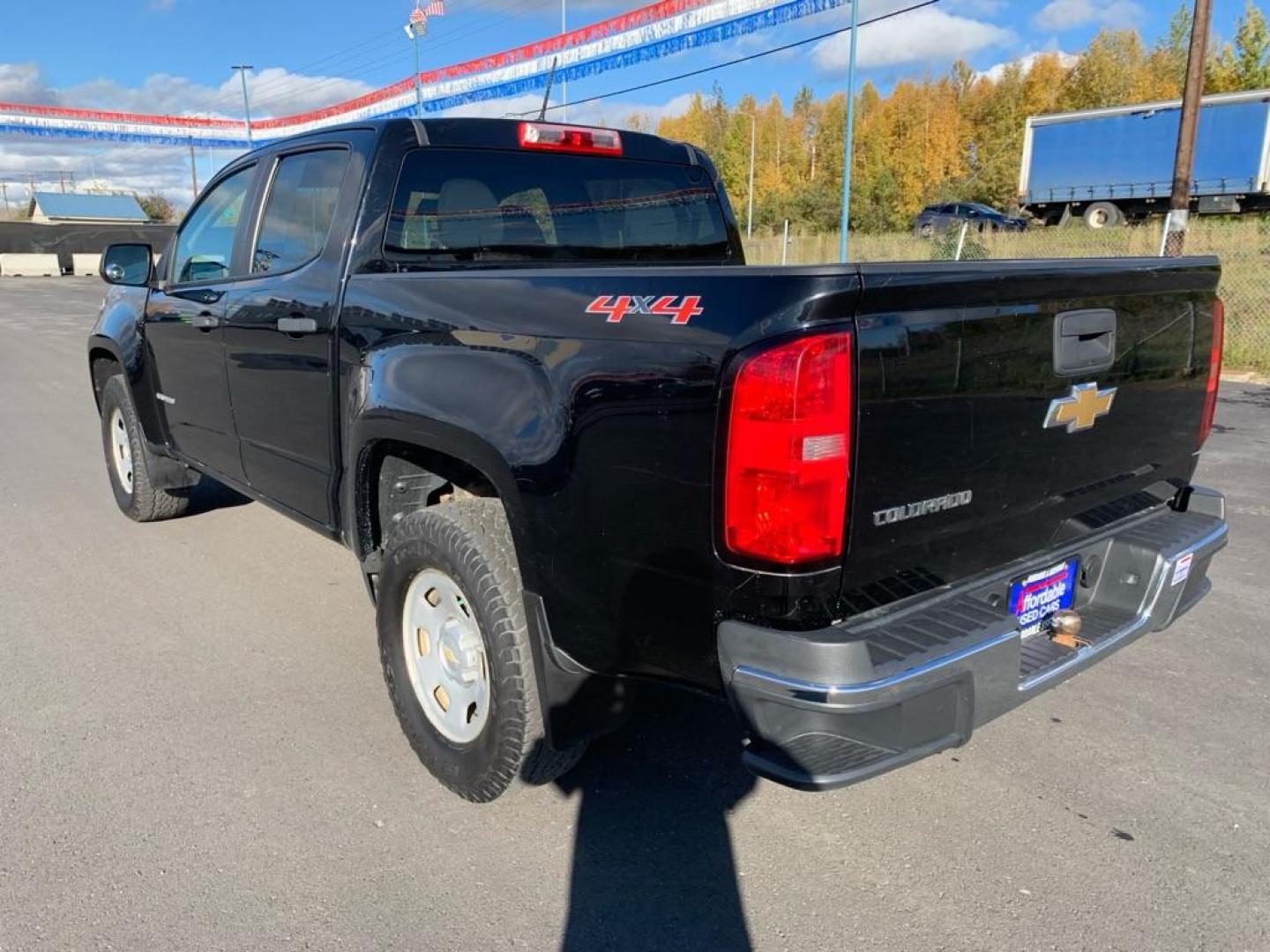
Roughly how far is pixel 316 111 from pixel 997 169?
3666 centimetres

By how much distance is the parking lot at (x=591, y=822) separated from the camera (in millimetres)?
2354

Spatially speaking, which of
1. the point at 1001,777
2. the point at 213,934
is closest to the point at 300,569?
the point at 213,934

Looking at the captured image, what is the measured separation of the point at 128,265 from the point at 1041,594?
4.62m

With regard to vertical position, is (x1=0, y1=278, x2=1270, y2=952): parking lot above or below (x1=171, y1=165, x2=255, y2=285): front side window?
below

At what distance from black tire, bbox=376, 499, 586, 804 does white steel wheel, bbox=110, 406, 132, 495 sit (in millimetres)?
3423

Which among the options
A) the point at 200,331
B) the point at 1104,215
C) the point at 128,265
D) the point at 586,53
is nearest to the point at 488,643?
the point at 200,331

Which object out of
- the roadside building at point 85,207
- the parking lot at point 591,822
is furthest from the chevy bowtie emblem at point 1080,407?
the roadside building at point 85,207

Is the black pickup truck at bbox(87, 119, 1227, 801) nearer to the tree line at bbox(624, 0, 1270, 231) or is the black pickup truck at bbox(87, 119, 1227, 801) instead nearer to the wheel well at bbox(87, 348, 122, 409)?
the wheel well at bbox(87, 348, 122, 409)

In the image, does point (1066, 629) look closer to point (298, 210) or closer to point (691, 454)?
point (691, 454)

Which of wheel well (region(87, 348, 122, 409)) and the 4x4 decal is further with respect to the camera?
wheel well (region(87, 348, 122, 409))

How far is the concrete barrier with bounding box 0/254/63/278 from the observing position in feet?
122

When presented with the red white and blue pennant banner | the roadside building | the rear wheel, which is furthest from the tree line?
the roadside building

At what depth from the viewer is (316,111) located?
3459 centimetres

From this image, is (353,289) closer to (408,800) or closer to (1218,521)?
(408,800)
